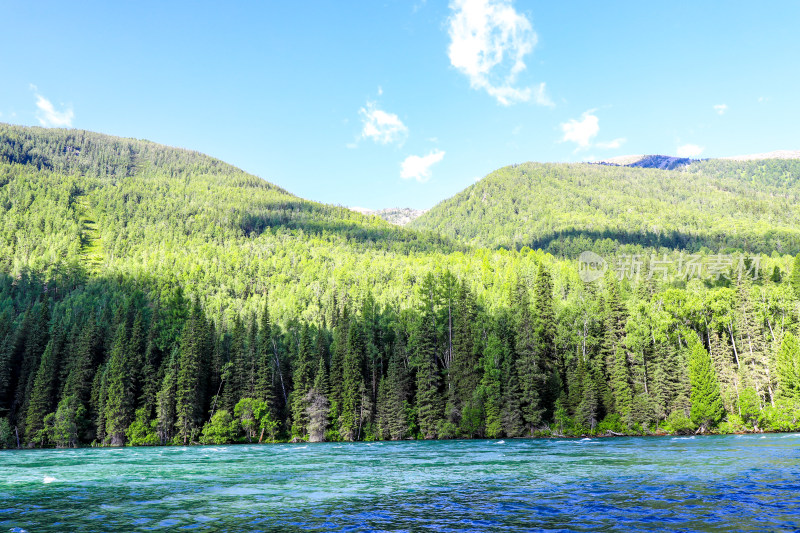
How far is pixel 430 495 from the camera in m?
23.3

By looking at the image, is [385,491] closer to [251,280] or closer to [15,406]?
[15,406]

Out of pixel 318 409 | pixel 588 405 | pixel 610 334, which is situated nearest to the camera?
pixel 588 405

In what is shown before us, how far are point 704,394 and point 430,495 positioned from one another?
199 ft

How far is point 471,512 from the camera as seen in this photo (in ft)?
62.0

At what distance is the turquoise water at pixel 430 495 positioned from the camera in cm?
1700

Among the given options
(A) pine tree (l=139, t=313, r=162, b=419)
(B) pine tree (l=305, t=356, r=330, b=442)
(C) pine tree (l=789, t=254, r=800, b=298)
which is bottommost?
(B) pine tree (l=305, t=356, r=330, b=442)

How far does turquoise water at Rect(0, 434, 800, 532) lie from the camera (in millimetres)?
17000

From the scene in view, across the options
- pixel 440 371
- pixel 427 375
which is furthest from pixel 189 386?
pixel 440 371

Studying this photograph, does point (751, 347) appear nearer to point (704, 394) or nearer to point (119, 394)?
point (704, 394)

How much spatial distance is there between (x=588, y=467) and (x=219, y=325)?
111273mm

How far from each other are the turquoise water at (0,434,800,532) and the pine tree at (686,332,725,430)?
3197 centimetres

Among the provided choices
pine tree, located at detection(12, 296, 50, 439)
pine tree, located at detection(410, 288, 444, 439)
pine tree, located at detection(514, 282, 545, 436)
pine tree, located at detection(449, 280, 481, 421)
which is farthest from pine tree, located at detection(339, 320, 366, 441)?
pine tree, located at detection(12, 296, 50, 439)

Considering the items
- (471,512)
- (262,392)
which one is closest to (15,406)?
(262,392)

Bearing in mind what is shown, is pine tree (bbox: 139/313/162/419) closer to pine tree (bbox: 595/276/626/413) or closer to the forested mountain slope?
the forested mountain slope
